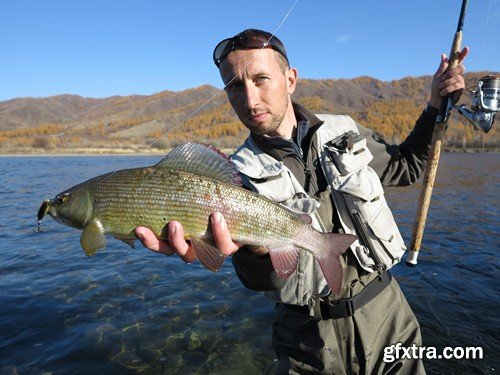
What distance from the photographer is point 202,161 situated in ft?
9.09

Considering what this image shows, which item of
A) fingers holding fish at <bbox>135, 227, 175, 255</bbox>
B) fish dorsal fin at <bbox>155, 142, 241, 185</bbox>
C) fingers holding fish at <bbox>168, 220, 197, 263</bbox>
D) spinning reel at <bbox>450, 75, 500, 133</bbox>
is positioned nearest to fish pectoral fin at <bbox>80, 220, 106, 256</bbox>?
fingers holding fish at <bbox>135, 227, 175, 255</bbox>

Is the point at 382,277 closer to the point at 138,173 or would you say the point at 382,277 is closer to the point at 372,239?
the point at 372,239

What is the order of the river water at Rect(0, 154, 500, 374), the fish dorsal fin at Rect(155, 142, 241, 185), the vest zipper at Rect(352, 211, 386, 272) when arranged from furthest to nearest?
1. the river water at Rect(0, 154, 500, 374)
2. the vest zipper at Rect(352, 211, 386, 272)
3. the fish dorsal fin at Rect(155, 142, 241, 185)

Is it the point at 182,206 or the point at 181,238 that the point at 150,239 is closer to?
the point at 181,238

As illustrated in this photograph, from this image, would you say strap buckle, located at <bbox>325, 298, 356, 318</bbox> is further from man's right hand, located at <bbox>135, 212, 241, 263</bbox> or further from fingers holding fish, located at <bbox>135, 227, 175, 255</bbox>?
fingers holding fish, located at <bbox>135, 227, 175, 255</bbox>

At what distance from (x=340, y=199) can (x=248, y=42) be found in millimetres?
1495

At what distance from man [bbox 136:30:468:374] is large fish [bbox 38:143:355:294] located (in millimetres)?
128

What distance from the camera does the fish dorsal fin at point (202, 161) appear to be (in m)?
2.76

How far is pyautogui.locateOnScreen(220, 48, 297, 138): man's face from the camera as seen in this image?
3.03 metres

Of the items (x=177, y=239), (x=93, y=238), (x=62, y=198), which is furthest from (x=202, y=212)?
(x=62, y=198)

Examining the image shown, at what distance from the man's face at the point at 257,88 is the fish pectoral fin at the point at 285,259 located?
1.00 m

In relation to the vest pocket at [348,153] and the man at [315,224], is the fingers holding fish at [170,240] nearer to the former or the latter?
the man at [315,224]

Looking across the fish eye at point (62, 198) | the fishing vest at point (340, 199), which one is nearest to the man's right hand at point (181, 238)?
the fishing vest at point (340, 199)

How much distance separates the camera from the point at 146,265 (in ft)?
32.1
